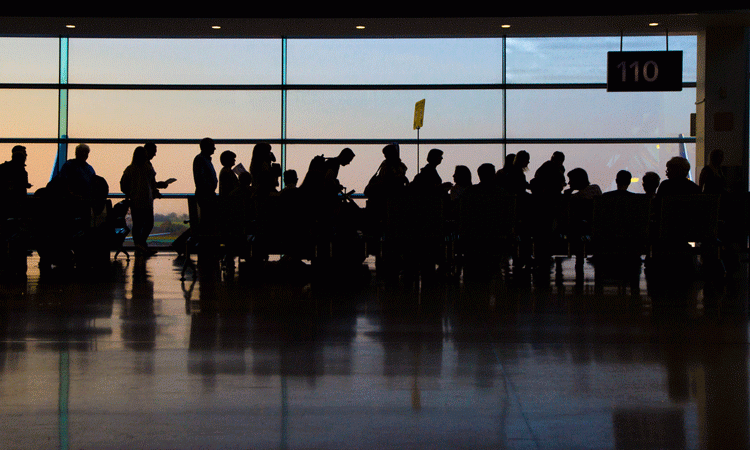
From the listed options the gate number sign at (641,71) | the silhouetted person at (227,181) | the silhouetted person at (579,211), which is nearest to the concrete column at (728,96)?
the gate number sign at (641,71)

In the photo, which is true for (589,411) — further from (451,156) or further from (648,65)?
(451,156)

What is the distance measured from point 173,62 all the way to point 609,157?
22.9 feet

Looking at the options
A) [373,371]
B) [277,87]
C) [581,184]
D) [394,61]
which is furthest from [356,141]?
[373,371]

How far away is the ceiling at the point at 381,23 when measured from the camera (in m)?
10.7

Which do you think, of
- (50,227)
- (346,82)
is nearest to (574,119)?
(346,82)

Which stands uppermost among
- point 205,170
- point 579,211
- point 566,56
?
point 566,56

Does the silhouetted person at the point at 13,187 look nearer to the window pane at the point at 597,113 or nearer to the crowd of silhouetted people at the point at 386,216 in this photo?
the crowd of silhouetted people at the point at 386,216

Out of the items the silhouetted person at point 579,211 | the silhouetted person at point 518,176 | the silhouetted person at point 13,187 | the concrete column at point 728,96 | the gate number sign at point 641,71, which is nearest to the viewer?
the silhouetted person at point 579,211

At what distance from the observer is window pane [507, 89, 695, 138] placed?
492 inches

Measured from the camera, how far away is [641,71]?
10758mm

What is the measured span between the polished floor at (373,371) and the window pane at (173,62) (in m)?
7.13

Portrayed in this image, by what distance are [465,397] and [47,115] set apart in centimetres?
1144

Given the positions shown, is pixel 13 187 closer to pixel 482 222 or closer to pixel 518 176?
pixel 482 222

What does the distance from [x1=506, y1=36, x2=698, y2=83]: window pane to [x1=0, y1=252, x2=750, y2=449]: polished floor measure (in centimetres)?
697
